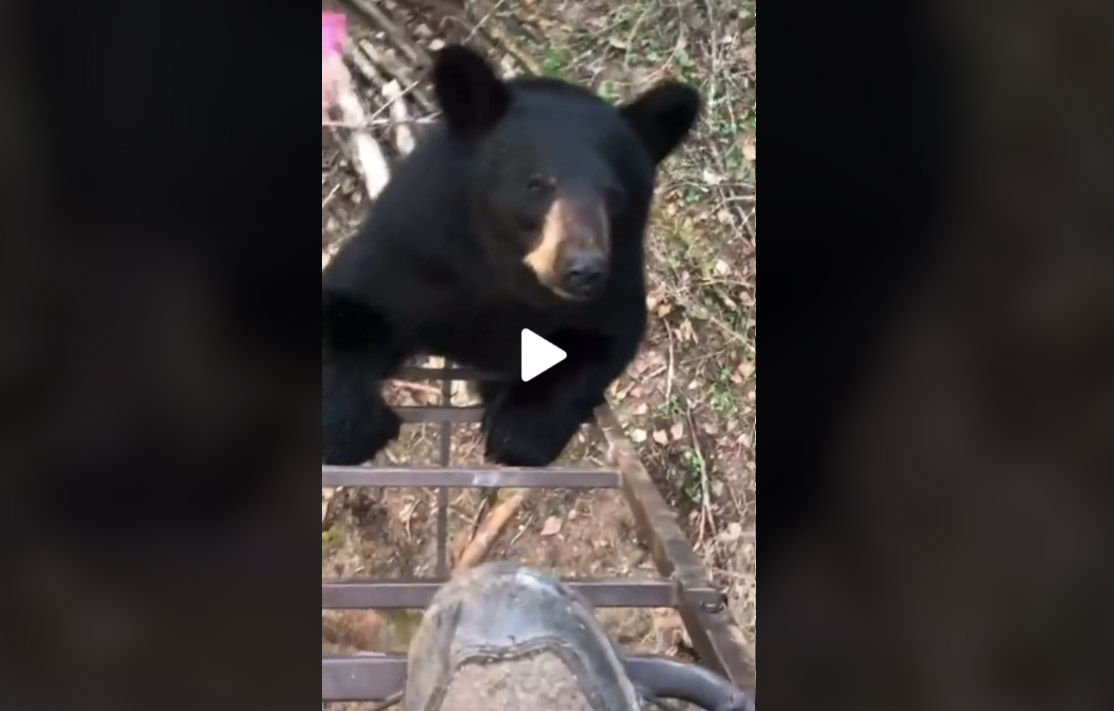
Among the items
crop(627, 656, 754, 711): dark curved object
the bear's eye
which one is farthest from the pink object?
crop(627, 656, 754, 711): dark curved object

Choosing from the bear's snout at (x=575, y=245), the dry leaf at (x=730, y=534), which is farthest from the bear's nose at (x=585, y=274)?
the dry leaf at (x=730, y=534)

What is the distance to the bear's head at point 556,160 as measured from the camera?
974 millimetres

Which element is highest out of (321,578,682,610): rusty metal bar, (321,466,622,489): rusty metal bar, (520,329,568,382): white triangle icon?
(520,329,568,382): white triangle icon

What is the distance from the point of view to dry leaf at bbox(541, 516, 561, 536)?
101cm

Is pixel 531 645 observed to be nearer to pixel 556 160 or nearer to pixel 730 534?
pixel 730 534

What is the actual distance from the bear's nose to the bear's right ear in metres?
0.13

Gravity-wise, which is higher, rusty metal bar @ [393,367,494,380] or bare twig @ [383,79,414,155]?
bare twig @ [383,79,414,155]

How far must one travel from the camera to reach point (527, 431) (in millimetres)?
1014

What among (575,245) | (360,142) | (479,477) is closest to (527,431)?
(479,477)

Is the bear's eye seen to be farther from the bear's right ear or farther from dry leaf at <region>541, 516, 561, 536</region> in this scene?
dry leaf at <region>541, 516, 561, 536</region>

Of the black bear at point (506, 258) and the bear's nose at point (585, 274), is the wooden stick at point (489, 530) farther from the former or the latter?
the bear's nose at point (585, 274)
